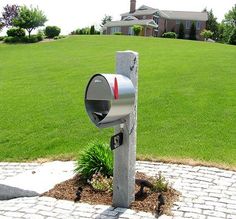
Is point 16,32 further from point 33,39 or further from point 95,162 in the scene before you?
point 95,162

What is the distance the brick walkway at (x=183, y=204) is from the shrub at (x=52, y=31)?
45005 millimetres

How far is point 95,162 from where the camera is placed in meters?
6.41

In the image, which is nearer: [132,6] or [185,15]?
[185,15]

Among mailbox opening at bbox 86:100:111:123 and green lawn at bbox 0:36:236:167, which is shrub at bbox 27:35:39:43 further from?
mailbox opening at bbox 86:100:111:123

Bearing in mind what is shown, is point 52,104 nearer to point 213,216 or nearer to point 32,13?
point 213,216

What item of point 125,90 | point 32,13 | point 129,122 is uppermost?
point 32,13

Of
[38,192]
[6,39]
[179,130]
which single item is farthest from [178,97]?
[6,39]

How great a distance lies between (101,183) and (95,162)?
50cm

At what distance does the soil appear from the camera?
213 inches

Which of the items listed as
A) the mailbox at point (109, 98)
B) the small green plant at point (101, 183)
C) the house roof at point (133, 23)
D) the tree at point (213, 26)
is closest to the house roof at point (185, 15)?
the tree at point (213, 26)

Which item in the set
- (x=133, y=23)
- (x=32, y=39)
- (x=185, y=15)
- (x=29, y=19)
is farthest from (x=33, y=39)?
(x=185, y=15)

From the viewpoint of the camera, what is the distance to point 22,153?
8.66 m

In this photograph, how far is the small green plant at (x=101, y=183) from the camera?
5.97 meters

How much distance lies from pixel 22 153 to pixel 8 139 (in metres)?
1.19
